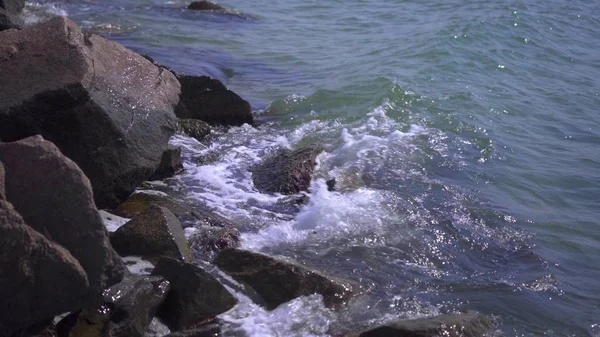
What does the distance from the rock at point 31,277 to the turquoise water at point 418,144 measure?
55.8 inches

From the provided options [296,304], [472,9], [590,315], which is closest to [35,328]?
[296,304]

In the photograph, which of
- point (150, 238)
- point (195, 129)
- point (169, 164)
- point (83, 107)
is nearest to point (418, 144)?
point (195, 129)

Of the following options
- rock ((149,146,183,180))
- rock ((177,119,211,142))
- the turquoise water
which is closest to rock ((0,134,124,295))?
the turquoise water

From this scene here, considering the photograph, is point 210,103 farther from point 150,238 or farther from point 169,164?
point 150,238

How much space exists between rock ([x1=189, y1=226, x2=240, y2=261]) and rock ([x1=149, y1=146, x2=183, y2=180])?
53.6 inches

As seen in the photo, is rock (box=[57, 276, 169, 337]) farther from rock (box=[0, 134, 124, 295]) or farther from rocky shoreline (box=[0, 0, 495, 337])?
rock (box=[0, 134, 124, 295])

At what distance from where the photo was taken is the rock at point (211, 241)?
6.72 metres

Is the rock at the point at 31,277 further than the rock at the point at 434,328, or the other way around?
the rock at the point at 434,328

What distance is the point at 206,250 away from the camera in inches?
266

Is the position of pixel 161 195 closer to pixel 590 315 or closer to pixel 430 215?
pixel 430 215

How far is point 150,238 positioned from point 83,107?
53.0 inches

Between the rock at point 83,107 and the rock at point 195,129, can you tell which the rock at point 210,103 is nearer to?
the rock at point 195,129

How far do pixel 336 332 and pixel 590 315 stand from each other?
2.24m

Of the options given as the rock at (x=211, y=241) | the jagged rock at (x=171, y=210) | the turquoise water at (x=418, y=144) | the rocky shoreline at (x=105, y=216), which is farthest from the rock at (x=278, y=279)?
the jagged rock at (x=171, y=210)
